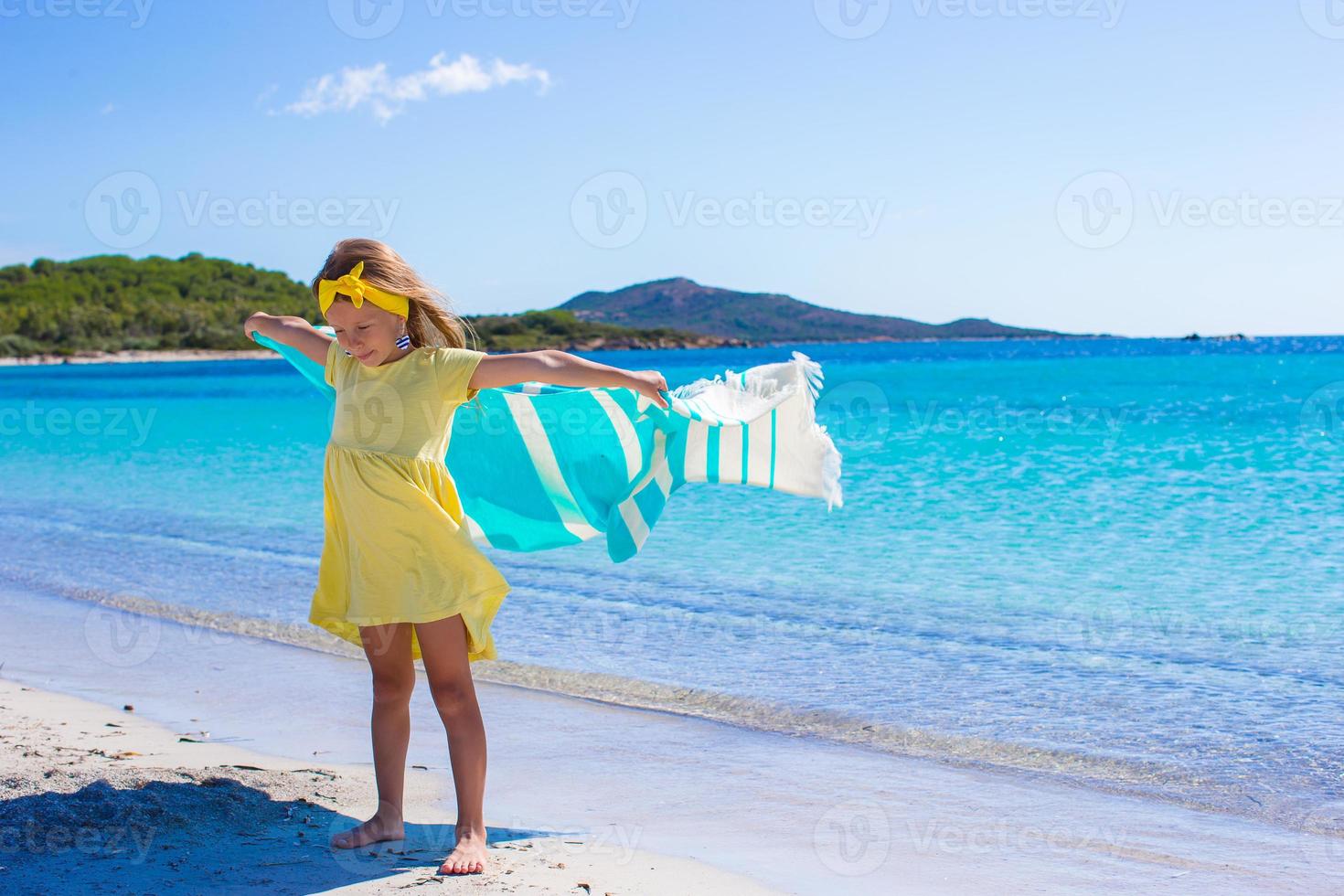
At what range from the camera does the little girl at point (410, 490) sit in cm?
301

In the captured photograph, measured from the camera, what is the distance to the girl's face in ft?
9.93

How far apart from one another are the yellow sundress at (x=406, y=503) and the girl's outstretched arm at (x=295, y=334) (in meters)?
0.34

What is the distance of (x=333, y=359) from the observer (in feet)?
10.8

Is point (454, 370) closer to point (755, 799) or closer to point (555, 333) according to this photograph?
point (755, 799)

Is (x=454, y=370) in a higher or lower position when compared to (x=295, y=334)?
lower

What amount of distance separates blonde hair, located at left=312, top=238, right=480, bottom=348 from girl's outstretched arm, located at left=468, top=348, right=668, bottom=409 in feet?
0.79

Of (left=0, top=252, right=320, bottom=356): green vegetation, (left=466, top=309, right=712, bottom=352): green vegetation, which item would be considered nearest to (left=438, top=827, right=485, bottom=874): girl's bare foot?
(left=466, top=309, right=712, bottom=352): green vegetation

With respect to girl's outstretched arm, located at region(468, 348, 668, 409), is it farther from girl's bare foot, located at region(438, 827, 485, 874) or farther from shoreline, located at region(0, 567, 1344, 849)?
shoreline, located at region(0, 567, 1344, 849)

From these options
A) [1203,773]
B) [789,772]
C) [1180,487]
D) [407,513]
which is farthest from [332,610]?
[1180,487]

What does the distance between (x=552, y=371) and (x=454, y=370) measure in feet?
1.01

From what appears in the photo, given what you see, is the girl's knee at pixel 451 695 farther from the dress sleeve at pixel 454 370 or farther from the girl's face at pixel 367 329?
the girl's face at pixel 367 329

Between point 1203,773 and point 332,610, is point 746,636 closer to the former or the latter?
point 1203,773

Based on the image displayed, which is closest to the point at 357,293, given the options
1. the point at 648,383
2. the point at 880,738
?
the point at 648,383

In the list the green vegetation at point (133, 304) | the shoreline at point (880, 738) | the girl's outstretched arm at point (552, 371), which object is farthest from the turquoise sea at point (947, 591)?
the green vegetation at point (133, 304)
